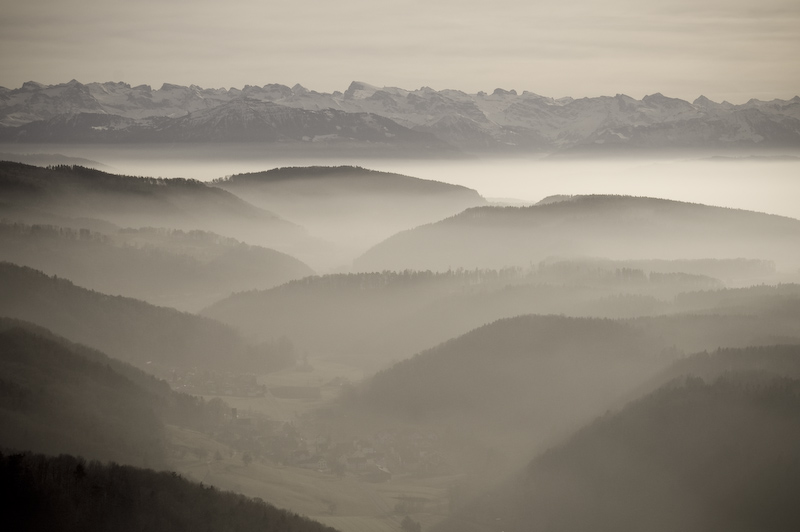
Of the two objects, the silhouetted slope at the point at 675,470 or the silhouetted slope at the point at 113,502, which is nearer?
the silhouetted slope at the point at 113,502

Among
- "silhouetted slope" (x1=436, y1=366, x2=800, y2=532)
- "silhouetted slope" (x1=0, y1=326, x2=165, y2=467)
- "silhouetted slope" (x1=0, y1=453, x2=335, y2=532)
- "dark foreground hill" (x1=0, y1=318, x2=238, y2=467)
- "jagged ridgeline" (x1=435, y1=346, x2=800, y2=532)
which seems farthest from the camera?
"silhouetted slope" (x1=0, y1=326, x2=165, y2=467)

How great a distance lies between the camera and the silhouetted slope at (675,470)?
486ft

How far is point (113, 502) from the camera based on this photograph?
438 ft

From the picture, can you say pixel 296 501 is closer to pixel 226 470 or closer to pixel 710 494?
pixel 226 470

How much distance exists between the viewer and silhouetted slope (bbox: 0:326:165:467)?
538ft

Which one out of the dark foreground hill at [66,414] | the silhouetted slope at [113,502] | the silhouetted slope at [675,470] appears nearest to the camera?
the silhouetted slope at [113,502]

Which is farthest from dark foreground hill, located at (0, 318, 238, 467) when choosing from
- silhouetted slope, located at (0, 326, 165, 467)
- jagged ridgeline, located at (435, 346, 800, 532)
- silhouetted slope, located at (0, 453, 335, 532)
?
jagged ridgeline, located at (435, 346, 800, 532)

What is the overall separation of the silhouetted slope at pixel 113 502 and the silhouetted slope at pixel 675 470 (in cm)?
3824

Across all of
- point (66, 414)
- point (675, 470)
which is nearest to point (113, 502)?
point (66, 414)

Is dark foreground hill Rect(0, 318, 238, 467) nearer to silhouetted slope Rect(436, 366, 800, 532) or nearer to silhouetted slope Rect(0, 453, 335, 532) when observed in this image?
silhouetted slope Rect(0, 453, 335, 532)

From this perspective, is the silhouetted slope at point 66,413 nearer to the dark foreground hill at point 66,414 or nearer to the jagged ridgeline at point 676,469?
the dark foreground hill at point 66,414

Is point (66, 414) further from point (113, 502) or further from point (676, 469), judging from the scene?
point (676, 469)

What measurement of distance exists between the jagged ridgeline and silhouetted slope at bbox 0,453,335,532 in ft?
127

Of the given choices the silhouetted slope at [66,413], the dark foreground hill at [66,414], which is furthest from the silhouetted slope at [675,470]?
the silhouetted slope at [66,413]
